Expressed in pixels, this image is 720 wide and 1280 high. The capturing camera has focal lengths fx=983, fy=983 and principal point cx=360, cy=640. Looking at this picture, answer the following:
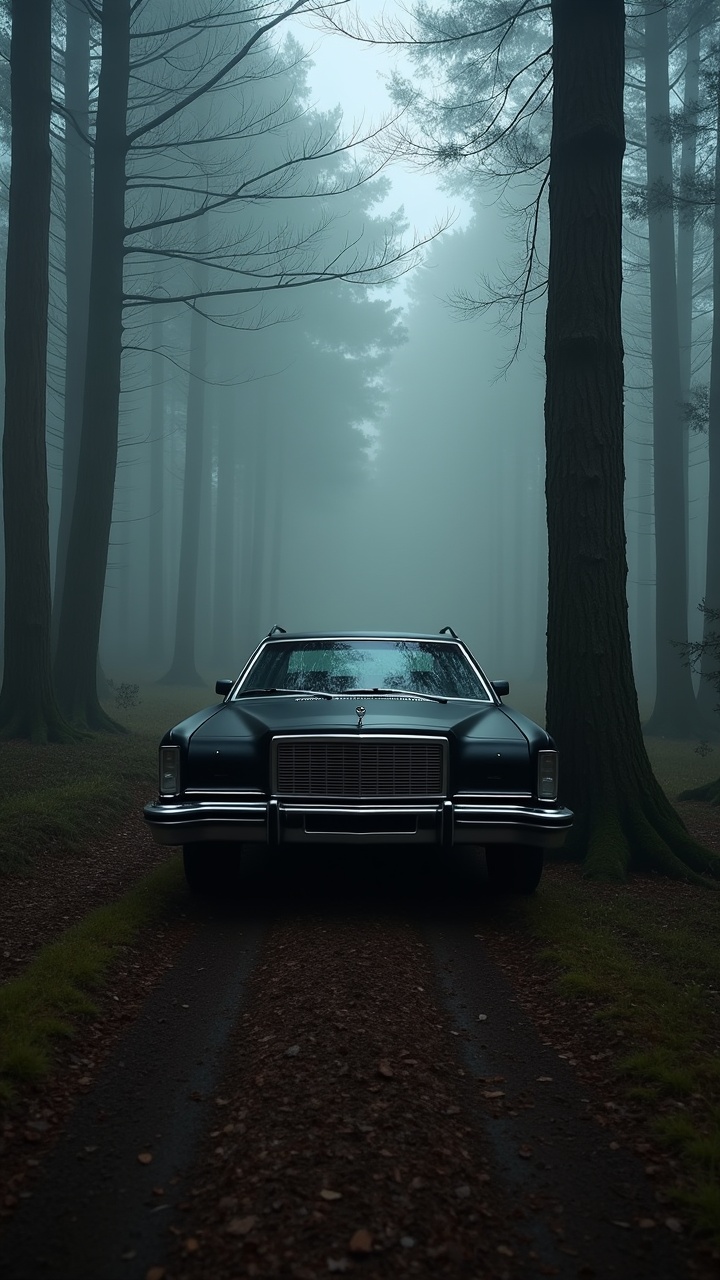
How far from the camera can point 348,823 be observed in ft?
17.5

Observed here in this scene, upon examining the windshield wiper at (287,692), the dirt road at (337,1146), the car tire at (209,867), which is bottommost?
the dirt road at (337,1146)

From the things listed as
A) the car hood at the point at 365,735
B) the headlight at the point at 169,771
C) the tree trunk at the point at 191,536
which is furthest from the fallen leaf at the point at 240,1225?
the tree trunk at the point at 191,536

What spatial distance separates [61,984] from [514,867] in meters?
2.76

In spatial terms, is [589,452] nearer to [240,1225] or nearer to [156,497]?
[240,1225]

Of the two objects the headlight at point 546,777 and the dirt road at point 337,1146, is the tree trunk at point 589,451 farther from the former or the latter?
the dirt road at point 337,1146

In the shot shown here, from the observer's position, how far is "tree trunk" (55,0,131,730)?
1388 centimetres

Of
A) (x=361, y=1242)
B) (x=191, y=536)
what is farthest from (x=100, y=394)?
(x=361, y=1242)

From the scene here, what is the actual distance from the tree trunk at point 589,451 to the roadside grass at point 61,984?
124 inches

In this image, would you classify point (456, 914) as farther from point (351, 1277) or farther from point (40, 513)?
point (40, 513)

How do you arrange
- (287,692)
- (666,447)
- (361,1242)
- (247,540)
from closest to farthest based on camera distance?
(361,1242), (287,692), (666,447), (247,540)

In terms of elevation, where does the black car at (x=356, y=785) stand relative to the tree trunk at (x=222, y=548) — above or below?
below

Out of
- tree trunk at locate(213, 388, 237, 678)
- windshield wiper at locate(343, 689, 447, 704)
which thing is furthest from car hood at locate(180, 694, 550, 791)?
tree trunk at locate(213, 388, 237, 678)

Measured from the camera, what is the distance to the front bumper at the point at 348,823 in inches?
210

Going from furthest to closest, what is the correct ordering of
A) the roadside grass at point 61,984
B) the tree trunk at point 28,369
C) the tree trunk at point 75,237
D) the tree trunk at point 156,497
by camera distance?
the tree trunk at point 156,497
the tree trunk at point 75,237
the tree trunk at point 28,369
the roadside grass at point 61,984
